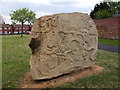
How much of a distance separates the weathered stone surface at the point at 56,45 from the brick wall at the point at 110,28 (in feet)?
49.5

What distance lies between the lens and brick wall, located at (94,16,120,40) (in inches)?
716

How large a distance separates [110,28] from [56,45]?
17471 millimetres

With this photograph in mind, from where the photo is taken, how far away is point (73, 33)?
468cm

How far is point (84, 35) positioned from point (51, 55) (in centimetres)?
166

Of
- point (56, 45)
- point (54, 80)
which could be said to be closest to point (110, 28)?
point (56, 45)

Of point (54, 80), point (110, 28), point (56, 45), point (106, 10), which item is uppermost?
point (106, 10)

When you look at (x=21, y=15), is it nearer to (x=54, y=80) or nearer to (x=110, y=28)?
(x=110, y=28)

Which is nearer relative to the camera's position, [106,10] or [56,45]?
[56,45]

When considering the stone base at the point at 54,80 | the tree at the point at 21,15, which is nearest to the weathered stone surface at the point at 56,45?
the stone base at the point at 54,80

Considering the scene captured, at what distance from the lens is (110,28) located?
1958 centimetres

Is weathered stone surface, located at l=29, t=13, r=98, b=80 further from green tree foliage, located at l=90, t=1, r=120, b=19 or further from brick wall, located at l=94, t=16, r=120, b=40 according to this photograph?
green tree foliage, located at l=90, t=1, r=120, b=19

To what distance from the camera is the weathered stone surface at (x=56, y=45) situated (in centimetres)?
420

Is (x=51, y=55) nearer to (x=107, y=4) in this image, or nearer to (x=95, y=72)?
(x=95, y=72)

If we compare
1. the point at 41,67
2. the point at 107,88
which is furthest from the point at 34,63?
the point at 107,88
